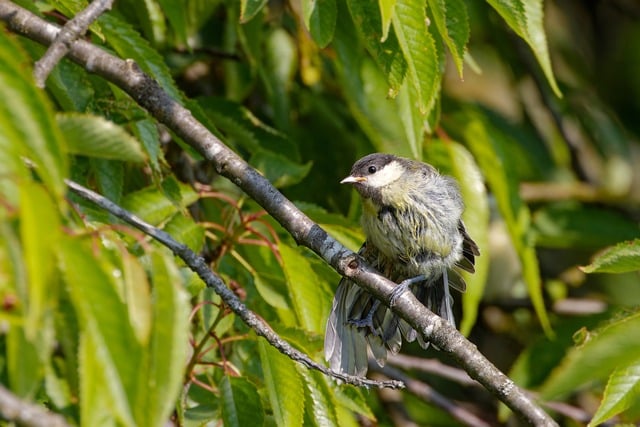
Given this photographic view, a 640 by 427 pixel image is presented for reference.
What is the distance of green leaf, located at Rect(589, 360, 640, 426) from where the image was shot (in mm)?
2463

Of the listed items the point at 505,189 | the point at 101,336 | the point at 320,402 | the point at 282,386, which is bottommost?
the point at 320,402

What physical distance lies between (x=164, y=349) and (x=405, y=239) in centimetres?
217

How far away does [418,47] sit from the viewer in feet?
9.20

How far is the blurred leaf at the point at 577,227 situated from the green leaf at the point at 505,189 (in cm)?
106

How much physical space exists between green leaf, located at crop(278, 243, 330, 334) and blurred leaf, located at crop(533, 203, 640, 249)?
270cm

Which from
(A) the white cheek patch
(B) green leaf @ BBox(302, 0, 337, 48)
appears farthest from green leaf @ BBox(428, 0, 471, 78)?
(A) the white cheek patch

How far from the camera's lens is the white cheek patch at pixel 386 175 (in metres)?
3.90

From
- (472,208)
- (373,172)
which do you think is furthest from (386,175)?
(472,208)

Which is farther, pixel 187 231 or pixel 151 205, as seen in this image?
pixel 151 205

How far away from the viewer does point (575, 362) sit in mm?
2387

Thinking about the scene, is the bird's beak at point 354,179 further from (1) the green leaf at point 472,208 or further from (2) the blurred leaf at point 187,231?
(2) the blurred leaf at point 187,231

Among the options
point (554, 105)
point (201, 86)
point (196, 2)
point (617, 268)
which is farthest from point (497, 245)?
point (617, 268)

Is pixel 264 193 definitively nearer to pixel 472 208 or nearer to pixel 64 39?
pixel 64 39

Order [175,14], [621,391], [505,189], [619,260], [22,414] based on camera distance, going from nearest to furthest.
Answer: [22,414] < [621,391] < [619,260] < [175,14] < [505,189]
